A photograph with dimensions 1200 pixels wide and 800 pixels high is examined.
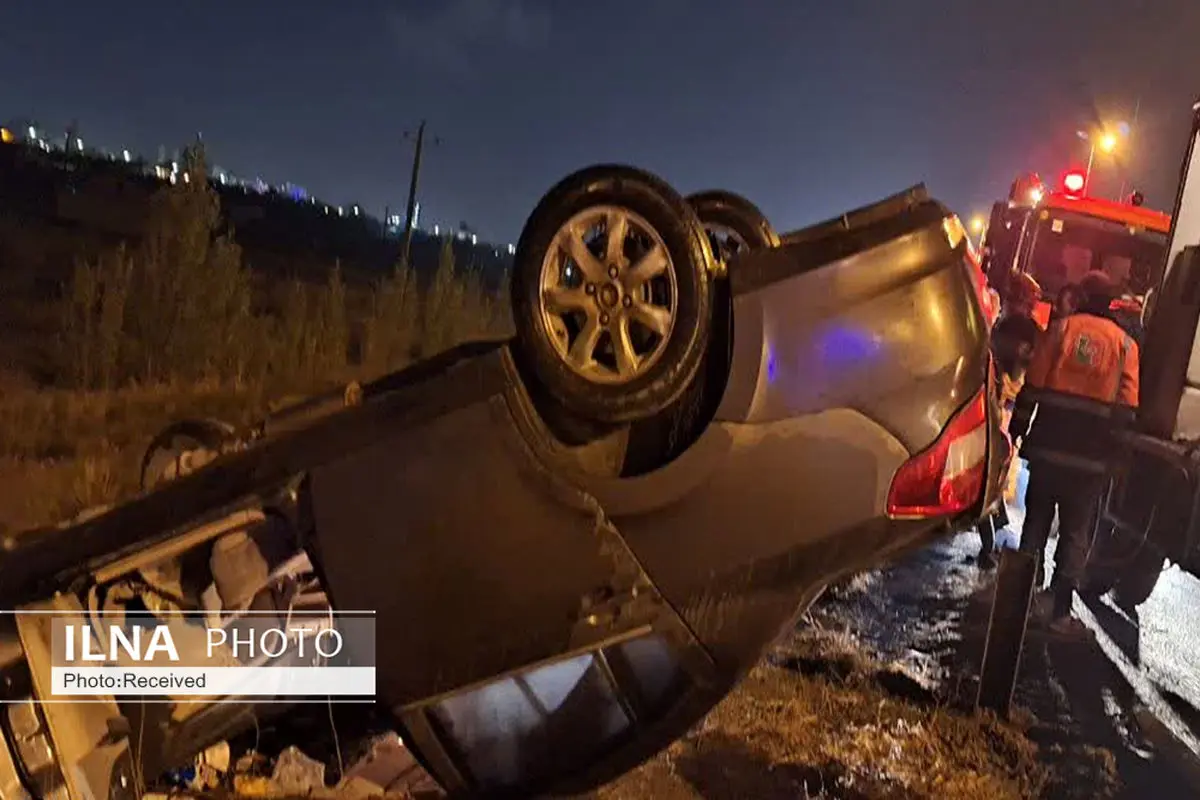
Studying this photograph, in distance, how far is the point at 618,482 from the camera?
2707 mm

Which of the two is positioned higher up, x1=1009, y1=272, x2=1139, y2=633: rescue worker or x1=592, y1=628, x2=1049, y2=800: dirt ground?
x1=1009, y1=272, x2=1139, y2=633: rescue worker

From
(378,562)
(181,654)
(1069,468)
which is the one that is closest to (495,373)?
(378,562)

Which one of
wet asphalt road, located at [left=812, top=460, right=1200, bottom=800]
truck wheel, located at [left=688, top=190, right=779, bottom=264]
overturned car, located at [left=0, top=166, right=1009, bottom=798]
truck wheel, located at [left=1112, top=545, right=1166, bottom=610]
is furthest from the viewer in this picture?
truck wheel, located at [left=1112, top=545, right=1166, bottom=610]

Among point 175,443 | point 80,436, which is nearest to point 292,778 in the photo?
point 175,443

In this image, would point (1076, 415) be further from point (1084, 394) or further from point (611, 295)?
point (611, 295)

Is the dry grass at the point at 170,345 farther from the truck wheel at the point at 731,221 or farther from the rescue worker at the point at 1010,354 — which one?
the truck wheel at the point at 731,221

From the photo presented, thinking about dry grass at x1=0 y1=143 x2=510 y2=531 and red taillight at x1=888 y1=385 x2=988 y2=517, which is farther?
dry grass at x1=0 y1=143 x2=510 y2=531

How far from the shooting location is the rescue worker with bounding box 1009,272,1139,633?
22.5 ft

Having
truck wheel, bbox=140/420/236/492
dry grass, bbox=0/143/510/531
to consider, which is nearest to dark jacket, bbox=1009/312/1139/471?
truck wheel, bbox=140/420/236/492

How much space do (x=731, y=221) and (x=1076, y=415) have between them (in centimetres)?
452

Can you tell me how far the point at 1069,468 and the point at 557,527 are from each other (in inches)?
207

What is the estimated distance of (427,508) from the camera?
9.06 feet

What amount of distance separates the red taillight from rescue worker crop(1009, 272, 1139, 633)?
4.46 m

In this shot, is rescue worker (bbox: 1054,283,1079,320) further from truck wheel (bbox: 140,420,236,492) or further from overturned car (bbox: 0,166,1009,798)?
truck wheel (bbox: 140,420,236,492)
